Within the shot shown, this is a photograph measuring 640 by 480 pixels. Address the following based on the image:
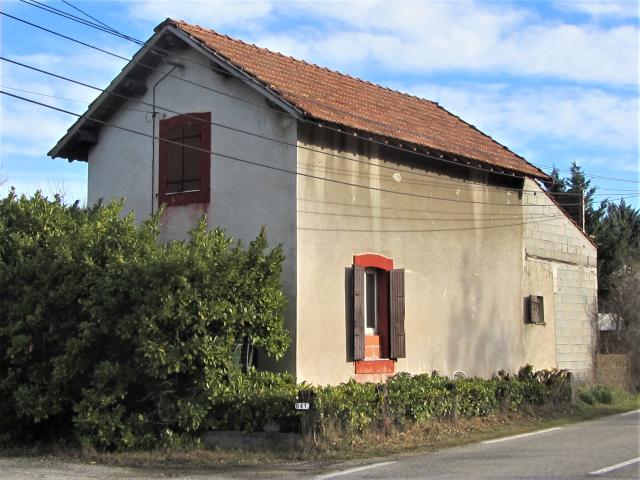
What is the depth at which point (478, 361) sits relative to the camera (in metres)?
17.5

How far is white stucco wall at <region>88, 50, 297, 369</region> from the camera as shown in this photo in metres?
13.9

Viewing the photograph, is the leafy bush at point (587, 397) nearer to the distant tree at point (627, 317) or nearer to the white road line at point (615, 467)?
the distant tree at point (627, 317)

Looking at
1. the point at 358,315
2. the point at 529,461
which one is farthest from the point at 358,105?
the point at 529,461

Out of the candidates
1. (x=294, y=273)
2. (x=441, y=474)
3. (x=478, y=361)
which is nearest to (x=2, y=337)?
(x=294, y=273)

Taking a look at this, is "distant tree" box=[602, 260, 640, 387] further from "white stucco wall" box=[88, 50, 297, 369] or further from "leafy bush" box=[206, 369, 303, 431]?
"leafy bush" box=[206, 369, 303, 431]

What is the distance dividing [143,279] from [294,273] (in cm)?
276

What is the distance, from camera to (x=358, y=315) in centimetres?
1437

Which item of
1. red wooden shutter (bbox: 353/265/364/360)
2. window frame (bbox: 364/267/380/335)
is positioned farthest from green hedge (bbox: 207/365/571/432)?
window frame (bbox: 364/267/380/335)

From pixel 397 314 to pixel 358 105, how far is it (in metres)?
4.40

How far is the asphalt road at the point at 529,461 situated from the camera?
9461mm

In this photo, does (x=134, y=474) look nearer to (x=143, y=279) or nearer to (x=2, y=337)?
(x=143, y=279)

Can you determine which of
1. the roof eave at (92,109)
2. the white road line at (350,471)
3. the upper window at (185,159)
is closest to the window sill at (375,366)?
the white road line at (350,471)

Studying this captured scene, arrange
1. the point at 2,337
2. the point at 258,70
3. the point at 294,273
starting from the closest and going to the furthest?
the point at 2,337 < the point at 294,273 < the point at 258,70

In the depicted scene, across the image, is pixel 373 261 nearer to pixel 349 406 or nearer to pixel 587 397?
pixel 349 406
